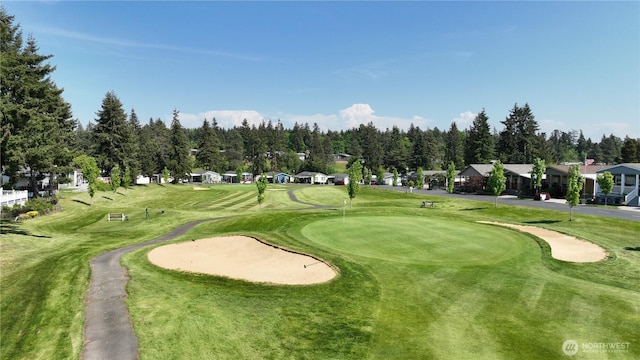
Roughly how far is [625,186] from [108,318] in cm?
7148

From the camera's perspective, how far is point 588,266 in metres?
22.2

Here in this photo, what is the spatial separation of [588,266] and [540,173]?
51.5 m

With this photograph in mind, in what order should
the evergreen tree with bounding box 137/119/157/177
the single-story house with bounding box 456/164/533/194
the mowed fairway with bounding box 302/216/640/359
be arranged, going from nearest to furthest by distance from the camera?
the mowed fairway with bounding box 302/216/640/359 < the single-story house with bounding box 456/164/533/194 < the evergreen tree with bounding box 137/119/157/177

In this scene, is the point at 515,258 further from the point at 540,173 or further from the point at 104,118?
the point at 104,118

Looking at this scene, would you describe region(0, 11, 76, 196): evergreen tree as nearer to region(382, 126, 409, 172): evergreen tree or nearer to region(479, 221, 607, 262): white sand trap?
region(479, 221, 607, 262): white sand trap

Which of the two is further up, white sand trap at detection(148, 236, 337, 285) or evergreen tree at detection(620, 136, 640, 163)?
evergreen tree at detection(620, 136, 640, 163)

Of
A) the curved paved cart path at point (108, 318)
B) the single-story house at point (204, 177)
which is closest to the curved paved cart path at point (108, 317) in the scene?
the curved paved cart path at point (108, 318)

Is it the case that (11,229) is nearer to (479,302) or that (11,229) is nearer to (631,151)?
(479,302)

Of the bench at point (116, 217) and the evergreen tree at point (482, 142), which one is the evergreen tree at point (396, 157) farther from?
the bench at point (116, 217)

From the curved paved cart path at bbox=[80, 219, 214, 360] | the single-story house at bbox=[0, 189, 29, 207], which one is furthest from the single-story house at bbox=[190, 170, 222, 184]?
the curved paved cart path at bbox=[80, 219, 214, 360]

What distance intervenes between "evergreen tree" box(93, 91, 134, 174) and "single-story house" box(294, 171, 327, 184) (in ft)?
233

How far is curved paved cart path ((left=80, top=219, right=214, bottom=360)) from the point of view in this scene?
12250 millimetres
